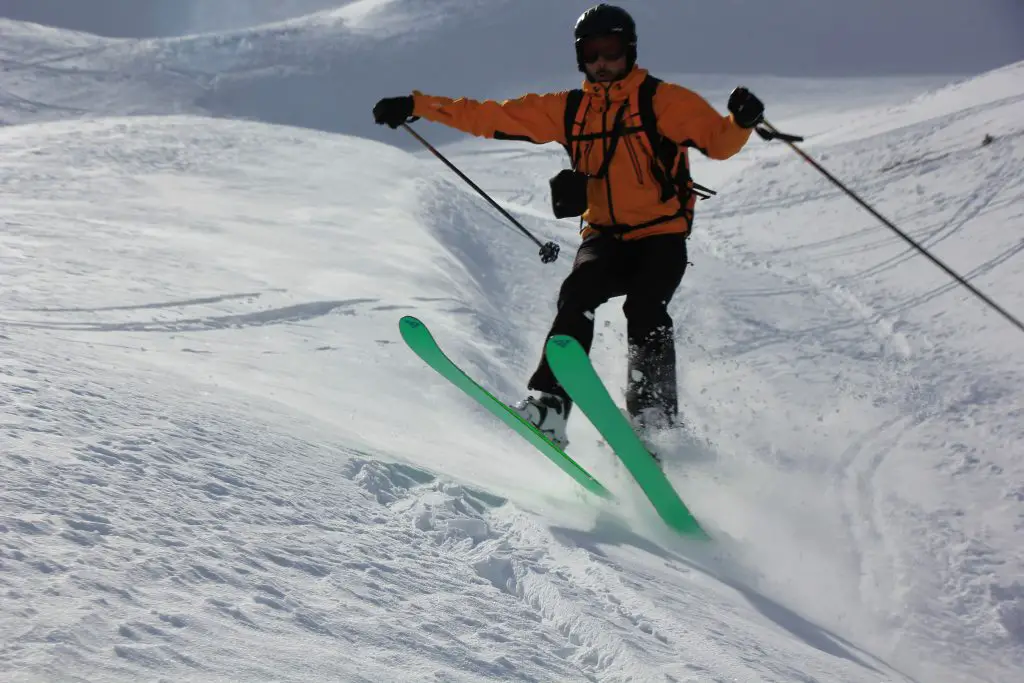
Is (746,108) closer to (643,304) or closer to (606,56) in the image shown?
(606,56)

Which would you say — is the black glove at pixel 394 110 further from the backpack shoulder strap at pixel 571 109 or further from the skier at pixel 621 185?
the backpack shoulder strap at pixel 571 109

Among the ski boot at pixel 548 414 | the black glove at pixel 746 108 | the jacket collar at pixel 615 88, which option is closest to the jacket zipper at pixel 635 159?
the jacket collar at pixel 615 88

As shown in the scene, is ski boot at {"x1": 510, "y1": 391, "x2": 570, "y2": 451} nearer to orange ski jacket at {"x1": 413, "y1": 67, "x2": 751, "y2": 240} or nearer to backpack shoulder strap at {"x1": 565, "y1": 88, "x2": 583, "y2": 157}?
orange ski jacket at {"x1": 413, "y1": 67, "x2": 751, "y2": 240}

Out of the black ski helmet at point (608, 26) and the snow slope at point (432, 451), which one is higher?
the black ski helmet at point (608, 26)

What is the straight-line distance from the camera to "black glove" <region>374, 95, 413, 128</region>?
4406 mm

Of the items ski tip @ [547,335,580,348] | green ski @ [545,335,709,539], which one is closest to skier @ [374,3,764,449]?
green ski @ [545,335,709,539]

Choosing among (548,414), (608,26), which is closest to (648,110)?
(608,26)

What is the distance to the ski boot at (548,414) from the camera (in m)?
3.91

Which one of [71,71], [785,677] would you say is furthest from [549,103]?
[71,71]

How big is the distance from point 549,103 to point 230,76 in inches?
1142

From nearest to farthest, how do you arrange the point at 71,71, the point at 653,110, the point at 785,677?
1. the point at 785,677
2. the point at 653,110
3. the point at 71,71

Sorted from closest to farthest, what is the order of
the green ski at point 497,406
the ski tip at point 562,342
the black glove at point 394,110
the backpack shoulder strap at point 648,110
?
the ski tip at point 562,342, the green ski at point 497,406, the backpack shoulder strap at point 648,110, the black glove at point 394,110

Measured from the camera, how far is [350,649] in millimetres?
1697

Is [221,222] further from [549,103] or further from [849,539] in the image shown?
[849,539]
